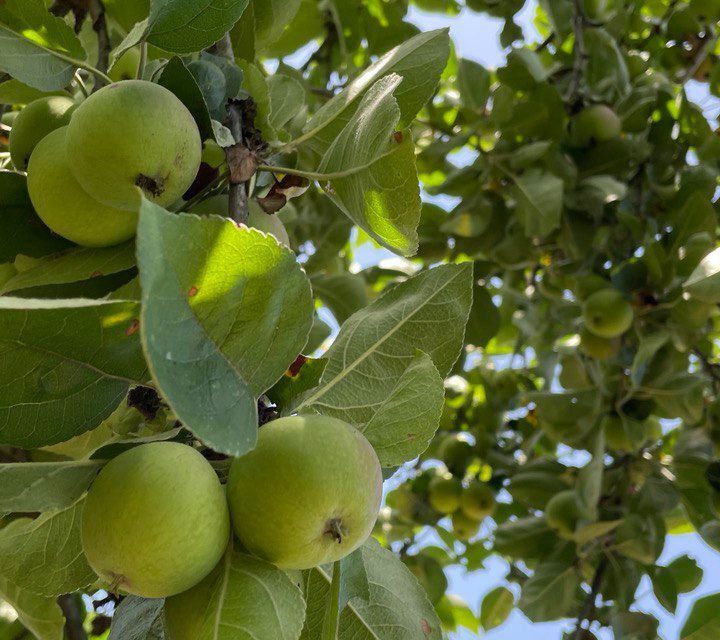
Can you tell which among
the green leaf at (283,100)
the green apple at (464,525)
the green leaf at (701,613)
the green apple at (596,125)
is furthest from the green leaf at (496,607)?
the green leaf at (283,100)

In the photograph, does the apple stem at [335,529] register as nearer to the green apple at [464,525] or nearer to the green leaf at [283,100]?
the green leaf at [283,100]

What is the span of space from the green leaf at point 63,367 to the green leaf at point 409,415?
264 mm

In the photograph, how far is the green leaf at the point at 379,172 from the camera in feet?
3.21

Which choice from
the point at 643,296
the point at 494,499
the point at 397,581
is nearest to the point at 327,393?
the point at 397,581

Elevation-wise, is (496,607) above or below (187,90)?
below

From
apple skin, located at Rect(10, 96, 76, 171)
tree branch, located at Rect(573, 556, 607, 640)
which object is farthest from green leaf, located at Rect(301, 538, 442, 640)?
tree branch, located at Rect(573, 556, 607, 640)

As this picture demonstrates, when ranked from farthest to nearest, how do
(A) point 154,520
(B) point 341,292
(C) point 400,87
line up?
(B) point 341,292
(C) point 400,87
(A) point 154,520

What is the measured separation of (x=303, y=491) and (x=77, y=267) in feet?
1.31

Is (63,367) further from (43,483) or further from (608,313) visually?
(608,313)

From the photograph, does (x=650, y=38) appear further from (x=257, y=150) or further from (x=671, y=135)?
(x=257, y=150)

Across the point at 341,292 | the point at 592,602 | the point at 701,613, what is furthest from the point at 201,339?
the point at 592,602

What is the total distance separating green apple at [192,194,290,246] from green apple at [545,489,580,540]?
1565 millimetres

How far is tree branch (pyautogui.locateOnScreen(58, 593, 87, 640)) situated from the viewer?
1588mm

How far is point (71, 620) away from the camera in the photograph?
1.59 m
